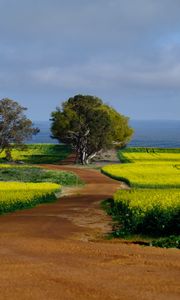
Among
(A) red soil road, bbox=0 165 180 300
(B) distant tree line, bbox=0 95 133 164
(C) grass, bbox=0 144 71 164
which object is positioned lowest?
(A) red soil road, bbox=0 165 180 300

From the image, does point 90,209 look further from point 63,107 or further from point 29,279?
point 63,107

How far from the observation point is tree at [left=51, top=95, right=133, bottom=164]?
7762 centimetres

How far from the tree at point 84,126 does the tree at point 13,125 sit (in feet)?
24.0

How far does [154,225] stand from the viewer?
2048cm

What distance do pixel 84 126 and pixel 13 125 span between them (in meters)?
11.7

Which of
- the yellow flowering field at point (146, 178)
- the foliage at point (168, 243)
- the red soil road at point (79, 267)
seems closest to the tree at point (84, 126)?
the yellow flowering field at point (146, 178)

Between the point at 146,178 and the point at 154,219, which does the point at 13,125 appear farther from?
the point at 154,219

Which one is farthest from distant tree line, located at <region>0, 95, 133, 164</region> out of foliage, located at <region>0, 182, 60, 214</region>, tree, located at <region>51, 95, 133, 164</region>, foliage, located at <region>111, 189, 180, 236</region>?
foliage, located at <region>111, 189, 180, 236</region>

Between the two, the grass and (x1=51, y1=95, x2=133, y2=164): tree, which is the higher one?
(x1=51, y1=95, x2=133, y2=164): tree

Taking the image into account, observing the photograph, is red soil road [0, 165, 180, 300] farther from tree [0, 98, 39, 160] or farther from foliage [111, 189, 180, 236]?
tree [0, 98, 39, 160]

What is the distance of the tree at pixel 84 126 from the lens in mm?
77625

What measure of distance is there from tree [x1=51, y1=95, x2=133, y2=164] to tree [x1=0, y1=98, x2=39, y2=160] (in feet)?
24.0

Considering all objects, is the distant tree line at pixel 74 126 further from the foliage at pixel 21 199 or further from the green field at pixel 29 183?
the foliage at pixel 21 199

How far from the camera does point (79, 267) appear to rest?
12.5 m
